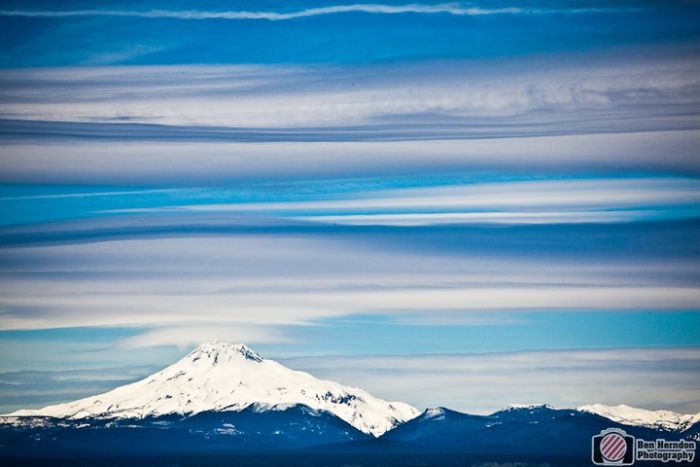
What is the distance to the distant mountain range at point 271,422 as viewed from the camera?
26.3 metres

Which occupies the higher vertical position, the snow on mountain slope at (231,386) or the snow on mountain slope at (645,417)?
the snow on mountain slope at (231,386)

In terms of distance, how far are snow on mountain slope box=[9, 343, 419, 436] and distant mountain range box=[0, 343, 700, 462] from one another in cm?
7

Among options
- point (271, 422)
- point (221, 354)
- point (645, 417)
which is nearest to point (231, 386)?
point (271, 422)

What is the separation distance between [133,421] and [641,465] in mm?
19281

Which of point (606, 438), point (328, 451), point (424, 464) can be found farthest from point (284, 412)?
point (606, 438)

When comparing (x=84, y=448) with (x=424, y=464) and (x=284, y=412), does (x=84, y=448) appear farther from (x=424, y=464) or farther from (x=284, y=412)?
(x=424, y=464)

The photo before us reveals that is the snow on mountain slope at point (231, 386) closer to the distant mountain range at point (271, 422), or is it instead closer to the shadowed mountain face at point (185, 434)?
the distant mountain range at point (271, 422)

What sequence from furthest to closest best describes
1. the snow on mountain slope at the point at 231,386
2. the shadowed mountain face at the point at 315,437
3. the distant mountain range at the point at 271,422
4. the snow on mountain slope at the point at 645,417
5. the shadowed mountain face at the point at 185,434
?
1. the shadowed mountain face at the point at 185,434
2. the shadowed mountain face at the point at 315,437
3. the snow on mountain slope at the point at 231,386
4. the distant mountain range at the point at 271,422
5. the snow on mountain slope at the point at 645,417

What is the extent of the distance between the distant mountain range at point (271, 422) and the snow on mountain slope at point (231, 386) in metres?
0.07

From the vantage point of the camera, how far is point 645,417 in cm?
2392

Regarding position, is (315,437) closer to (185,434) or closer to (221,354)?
(185,434)

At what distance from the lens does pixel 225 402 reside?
45656 millimetres

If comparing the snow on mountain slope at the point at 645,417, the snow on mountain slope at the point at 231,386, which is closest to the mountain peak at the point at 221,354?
the snow on mountain slope at the point at 231,386

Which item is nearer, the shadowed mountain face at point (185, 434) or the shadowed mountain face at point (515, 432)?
the shadowed mountain face at point (515, 432)
